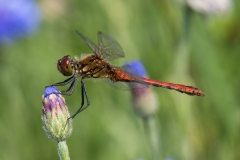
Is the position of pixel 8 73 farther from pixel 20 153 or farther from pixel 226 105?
pixel 226 105

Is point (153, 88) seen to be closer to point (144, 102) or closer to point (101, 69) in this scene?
point (144, 102)

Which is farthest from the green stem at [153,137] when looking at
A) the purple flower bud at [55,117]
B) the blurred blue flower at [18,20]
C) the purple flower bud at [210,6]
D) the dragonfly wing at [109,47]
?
the blurred blue flower at [18,20]

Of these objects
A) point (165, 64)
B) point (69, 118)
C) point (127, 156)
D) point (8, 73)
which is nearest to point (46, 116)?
point (69, 118)

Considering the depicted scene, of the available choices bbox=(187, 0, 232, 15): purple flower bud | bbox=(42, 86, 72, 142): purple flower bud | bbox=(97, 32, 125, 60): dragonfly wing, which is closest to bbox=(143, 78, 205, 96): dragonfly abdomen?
bbox=(97, 32, 125, 60): dragonfly wing

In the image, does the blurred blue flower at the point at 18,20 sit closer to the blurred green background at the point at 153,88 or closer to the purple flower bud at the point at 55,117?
the blurred green background at the point at 153,88

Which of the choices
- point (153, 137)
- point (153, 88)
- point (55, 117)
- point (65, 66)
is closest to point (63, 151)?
point (55, 117)

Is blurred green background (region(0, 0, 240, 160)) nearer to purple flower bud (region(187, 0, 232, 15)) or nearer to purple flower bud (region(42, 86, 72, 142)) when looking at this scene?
purple flower bud (region(187, 0, 232, 15))
